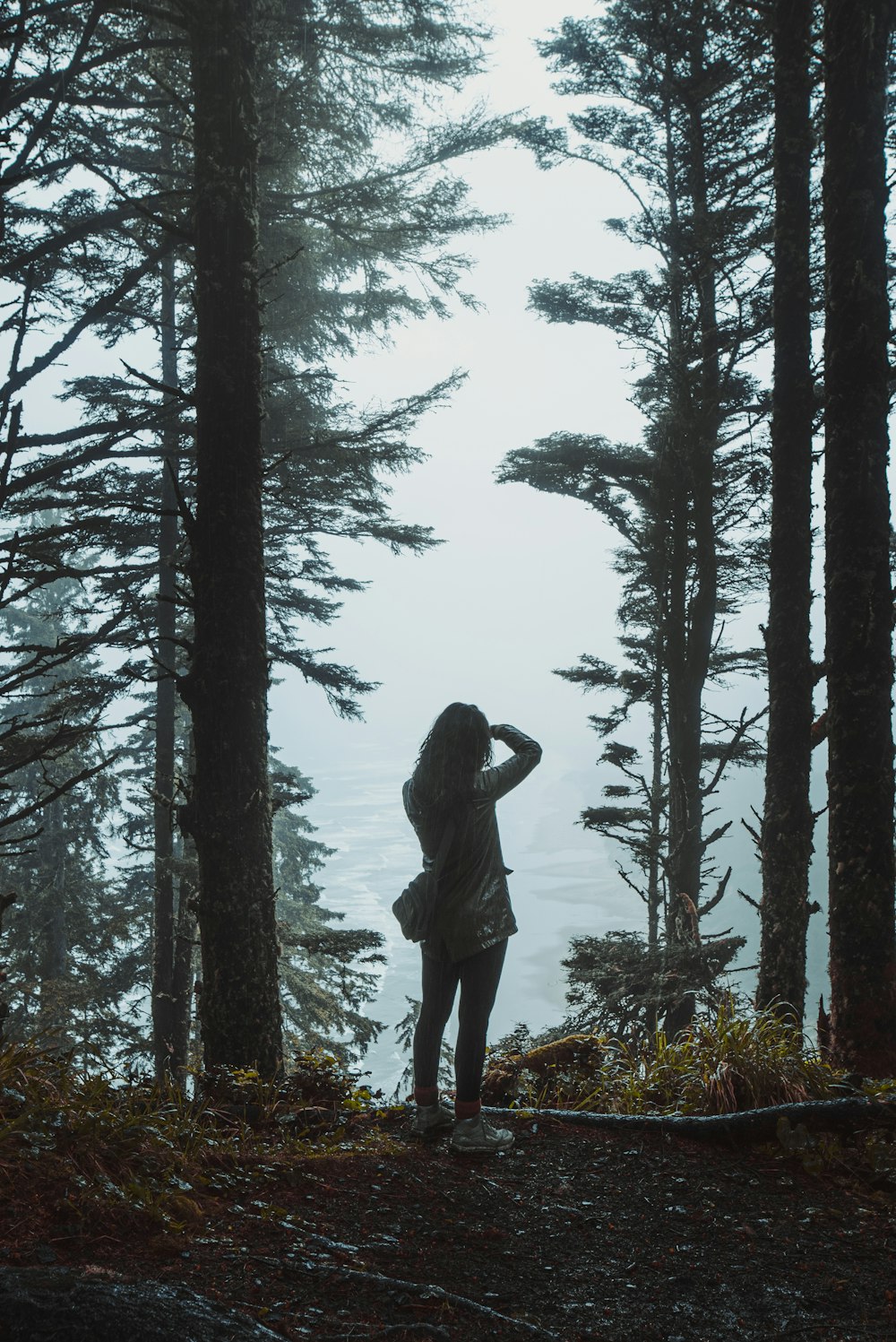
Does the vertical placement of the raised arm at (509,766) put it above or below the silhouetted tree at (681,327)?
below

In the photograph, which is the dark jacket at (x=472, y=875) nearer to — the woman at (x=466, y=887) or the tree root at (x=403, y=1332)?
the woman at (x=466, y=887)

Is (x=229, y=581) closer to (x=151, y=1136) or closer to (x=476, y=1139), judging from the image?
(x=151, y=1136)

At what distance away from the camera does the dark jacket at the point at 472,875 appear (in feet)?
14.0

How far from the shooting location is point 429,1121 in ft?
14.7

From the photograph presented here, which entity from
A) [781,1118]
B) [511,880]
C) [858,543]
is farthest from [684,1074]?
[511,880]

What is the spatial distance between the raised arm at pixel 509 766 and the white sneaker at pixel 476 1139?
1513mm

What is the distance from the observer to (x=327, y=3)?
10.3m

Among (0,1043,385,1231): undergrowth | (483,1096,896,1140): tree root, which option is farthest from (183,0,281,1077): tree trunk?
(483,1096,896,1140): tree root

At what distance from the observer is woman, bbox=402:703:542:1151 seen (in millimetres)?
4273

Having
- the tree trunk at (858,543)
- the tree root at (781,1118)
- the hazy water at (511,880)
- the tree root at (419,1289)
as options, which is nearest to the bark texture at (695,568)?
the tree trunk at (858,543)

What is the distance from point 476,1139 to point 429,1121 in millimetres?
297

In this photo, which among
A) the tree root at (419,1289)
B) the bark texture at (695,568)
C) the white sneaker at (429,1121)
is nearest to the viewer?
the tree root at (419,1289)

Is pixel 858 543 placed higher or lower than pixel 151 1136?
higher

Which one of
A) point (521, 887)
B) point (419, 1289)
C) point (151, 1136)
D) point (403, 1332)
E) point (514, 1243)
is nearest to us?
point (403, 1332)
